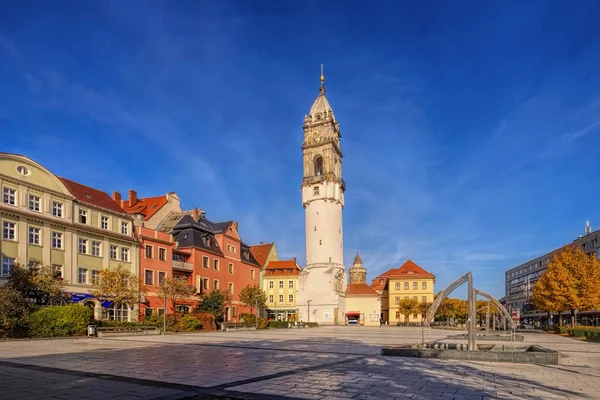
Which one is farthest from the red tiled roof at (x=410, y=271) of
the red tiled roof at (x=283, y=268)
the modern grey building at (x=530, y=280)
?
the red tiled roof at (x=283, y=268)

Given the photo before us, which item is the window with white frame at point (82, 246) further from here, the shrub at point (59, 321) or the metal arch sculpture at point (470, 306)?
the metal arch sculpture at point (470, 306)

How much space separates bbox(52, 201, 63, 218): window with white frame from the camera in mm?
42244

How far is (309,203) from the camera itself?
93.3 m

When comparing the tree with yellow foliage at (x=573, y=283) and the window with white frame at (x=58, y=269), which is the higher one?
the window with white frame at (x=58, y=269)

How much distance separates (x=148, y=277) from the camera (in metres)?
52.2

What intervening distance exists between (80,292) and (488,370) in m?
38.2

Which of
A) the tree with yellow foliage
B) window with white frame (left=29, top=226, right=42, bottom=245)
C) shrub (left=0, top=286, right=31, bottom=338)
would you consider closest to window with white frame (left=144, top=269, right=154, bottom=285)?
window with white frame (left=29, top=226, right=42, bottom=245)

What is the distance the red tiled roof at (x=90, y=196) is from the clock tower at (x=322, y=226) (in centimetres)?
4581

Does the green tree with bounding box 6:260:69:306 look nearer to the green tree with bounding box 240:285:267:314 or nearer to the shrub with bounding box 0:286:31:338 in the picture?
the shrub with bounding box 0:286:31:338

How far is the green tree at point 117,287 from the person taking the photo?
137 feet

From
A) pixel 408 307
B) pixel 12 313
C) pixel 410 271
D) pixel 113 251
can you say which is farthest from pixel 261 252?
pixel 12 313

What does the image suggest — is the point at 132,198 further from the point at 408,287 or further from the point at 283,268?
the point at 408,287

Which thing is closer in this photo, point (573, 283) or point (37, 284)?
point (37, 284)

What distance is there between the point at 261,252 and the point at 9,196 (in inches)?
2550
